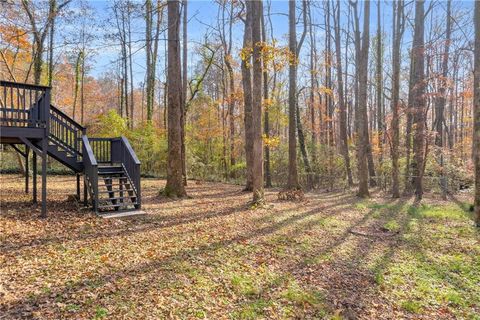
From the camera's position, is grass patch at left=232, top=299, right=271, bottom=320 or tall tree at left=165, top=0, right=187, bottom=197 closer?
grass patch at left=232, top=299, right=271, bottom=320

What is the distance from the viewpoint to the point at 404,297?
177 inches

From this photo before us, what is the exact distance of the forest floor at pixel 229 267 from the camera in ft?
12.2

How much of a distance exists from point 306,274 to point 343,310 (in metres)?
0.95

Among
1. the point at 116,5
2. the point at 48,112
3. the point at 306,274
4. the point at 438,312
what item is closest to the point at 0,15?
the point at 116,5

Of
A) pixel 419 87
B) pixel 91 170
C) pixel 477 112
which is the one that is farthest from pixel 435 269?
pixel 419 87

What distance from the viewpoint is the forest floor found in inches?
146

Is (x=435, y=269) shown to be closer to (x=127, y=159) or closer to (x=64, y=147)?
(x=127, y=159)

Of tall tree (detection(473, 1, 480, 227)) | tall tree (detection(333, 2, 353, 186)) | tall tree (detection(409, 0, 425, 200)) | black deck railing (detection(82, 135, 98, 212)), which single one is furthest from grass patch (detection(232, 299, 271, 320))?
tall tree (detection(333, 2, 353, 186))

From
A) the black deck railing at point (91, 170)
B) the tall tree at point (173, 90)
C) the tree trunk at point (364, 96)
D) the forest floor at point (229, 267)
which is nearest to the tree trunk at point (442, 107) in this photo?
the tree trunk at point (364, 96)

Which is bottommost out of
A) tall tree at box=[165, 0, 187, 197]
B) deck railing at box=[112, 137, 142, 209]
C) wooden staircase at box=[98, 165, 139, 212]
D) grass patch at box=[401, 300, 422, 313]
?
grass patch at box=[401, 300, 422, 313]

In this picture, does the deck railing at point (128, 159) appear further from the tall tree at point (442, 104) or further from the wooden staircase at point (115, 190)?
the tall tree at point (442, 104)

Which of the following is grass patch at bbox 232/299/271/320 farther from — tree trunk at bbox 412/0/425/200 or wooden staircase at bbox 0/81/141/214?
tree trunk at bbox 412/0/425/200

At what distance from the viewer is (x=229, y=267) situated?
4875 mm

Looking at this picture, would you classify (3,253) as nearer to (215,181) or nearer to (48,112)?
(48,112)
